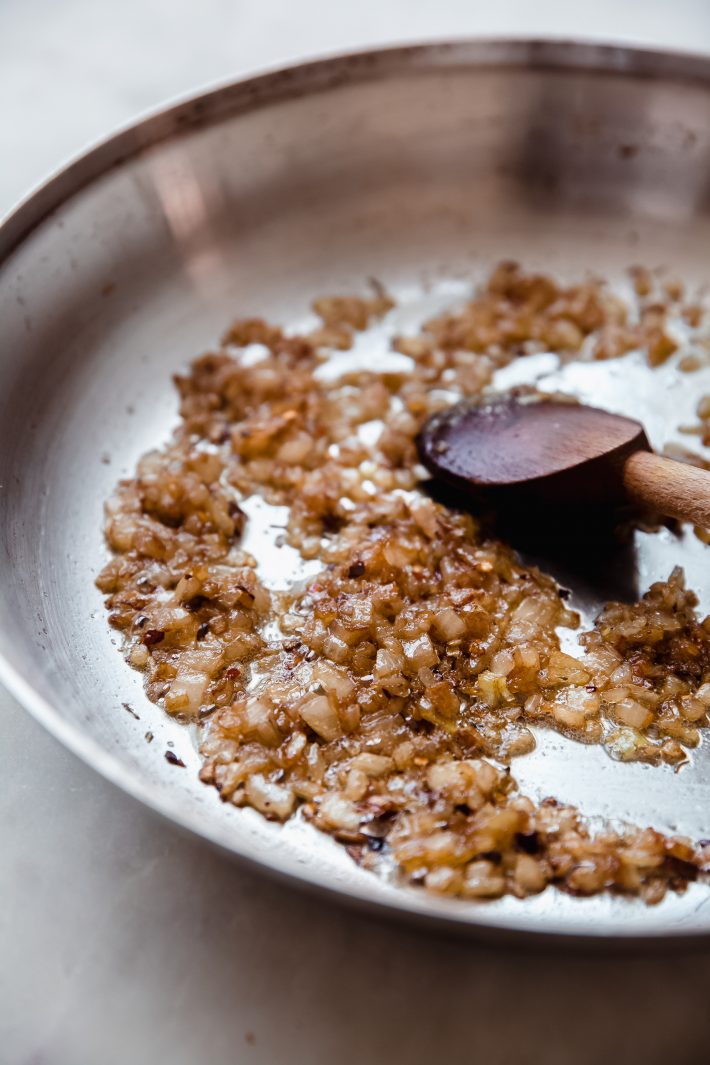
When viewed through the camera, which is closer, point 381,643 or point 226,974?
point 226,974

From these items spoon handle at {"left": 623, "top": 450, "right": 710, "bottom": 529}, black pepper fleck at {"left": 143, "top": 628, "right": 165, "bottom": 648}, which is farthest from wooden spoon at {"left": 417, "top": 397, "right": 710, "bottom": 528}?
black pepper fleck at {"left": 143, "top": 628, "right": 165, "bottom": 648}

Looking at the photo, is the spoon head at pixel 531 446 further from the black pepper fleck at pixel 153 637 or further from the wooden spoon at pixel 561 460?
the black pepper fleck at pixel 153 637

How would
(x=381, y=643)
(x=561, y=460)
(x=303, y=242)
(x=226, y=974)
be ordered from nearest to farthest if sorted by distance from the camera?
(x=226, y=974) < (x=381, y=643) < (x=561, y=460) < (x=303, y=242)

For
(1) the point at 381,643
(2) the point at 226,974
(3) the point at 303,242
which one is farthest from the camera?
(3) the point at 303,242

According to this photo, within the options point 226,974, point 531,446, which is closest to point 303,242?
point 531,446

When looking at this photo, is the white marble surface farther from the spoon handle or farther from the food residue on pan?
the spoon handle

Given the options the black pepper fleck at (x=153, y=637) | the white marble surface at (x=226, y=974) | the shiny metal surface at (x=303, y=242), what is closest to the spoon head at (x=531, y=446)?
the shiny metal surface at (x=303, y=242)

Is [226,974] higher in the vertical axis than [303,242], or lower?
lower

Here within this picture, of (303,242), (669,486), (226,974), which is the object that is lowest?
(226,974)

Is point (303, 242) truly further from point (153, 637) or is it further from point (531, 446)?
point (153, 637)
